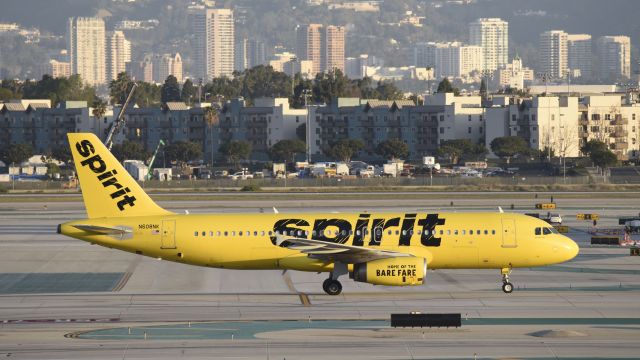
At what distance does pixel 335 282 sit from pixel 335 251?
1818 millimetres

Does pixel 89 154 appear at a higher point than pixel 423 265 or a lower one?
higher

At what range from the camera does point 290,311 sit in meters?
49.4

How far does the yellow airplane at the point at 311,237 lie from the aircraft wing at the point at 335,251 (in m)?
0.04

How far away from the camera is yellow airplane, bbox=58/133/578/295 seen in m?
53.6

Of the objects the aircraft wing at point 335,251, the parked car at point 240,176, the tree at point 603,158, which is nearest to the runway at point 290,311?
the aircraft wing at point 335,251

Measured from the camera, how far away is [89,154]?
181ft

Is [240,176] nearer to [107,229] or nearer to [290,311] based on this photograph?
[107,229]

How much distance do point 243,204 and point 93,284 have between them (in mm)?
52295

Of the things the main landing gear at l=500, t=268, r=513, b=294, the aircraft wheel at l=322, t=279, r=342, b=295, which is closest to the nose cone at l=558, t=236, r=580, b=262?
the main landing gear at l=500, t=268, r=513, b=294

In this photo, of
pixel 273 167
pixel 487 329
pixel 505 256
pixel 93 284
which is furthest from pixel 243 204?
pixel 273 167

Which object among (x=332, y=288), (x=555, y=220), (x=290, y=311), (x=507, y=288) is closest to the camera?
(x=290, y=311)

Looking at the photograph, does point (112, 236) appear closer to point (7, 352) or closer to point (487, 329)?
point (7, 352)

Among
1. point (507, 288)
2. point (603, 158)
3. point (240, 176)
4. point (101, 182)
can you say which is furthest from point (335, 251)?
point (240, 176)

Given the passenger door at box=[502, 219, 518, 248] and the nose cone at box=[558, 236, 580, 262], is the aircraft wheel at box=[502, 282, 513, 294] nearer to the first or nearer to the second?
the passenger door at box=[502, 219, 518, 248]
